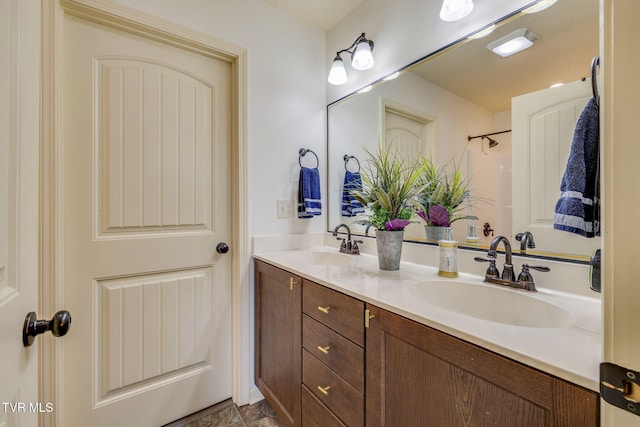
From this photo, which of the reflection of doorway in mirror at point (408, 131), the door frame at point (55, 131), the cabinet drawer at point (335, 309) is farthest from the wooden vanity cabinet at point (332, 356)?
the door frame at point (55, 131)

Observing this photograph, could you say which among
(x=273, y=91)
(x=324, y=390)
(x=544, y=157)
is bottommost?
(x=324, y=390)

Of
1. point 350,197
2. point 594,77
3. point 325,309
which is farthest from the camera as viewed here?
point 350,197

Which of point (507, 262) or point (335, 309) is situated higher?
point (507, 262)

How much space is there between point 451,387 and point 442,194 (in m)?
0.85

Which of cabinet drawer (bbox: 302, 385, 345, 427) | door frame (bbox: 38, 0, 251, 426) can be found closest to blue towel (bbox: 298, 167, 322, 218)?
door frame (bbox: 38, 0, 251, 426)

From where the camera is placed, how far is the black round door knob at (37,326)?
519 mm

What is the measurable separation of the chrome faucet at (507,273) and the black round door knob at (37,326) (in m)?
1.22

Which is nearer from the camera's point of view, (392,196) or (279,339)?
(392,196)

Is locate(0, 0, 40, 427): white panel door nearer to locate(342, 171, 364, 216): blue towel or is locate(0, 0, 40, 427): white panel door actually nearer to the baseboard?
the baseboard

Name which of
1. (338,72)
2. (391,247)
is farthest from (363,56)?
(391,247)

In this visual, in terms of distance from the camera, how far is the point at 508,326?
0.64 metres

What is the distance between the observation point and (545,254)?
37.2 inches

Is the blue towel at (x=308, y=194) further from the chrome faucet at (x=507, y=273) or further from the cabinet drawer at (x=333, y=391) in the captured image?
the chrome faucet at (x=507, y=273)

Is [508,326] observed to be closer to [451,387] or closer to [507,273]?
[451,387]
